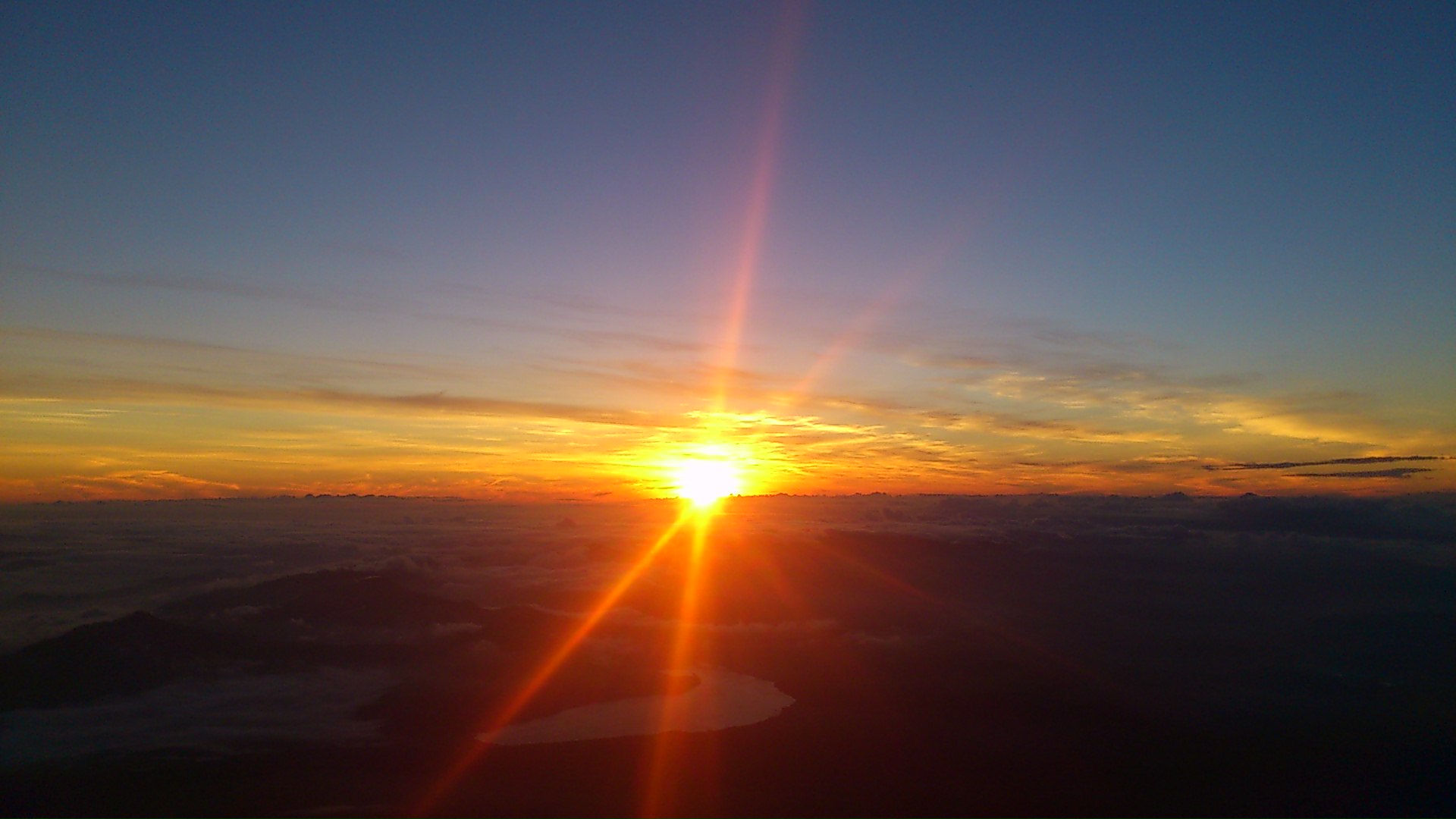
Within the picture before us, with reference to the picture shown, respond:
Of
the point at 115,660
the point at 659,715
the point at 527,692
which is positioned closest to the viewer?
the point at 659,715

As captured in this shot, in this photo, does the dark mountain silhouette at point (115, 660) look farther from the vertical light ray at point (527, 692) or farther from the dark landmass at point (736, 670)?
the vertical light ray at point (527, 692)

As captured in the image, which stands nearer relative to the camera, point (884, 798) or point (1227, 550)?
point (884, 798)

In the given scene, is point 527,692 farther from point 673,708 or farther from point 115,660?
point 115,660

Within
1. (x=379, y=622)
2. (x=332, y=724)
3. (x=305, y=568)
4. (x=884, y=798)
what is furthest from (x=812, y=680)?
(x=305, y=568)

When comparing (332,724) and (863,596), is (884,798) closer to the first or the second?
(332,724)

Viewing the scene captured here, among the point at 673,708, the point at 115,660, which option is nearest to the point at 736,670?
the point at 673,708
